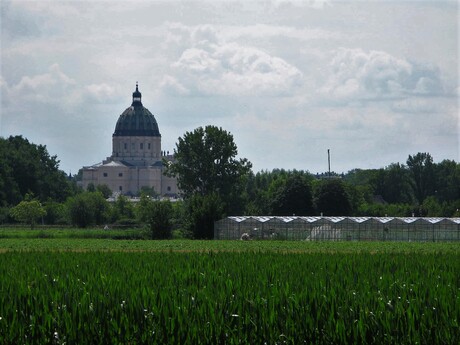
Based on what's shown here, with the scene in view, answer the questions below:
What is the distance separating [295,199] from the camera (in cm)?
13138

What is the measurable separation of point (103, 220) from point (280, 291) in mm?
121520

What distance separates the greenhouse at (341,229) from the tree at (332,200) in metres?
34.7

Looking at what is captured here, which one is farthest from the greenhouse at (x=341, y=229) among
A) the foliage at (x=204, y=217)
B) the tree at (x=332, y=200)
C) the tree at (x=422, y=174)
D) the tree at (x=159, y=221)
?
the tree at (x=422, y=174)

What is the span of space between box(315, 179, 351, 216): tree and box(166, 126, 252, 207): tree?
9051 millimetres

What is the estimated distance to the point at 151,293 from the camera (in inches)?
945

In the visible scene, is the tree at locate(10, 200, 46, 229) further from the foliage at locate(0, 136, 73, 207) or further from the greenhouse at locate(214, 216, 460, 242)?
the greenhouse at locate(214, 216, 460, 242)

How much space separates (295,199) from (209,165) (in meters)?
10.8

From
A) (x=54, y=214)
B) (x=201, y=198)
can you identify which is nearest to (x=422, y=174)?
(x=54, y=214)

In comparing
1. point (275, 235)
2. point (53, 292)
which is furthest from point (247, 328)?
point (275, 235)

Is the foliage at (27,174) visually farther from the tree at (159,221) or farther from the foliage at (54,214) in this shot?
the tree at (159,221)

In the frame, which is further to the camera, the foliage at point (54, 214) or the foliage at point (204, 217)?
the foliage at point (54, 214)

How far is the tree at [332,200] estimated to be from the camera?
431 ft

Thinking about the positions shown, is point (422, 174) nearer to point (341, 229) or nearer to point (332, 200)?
point (332, 200)

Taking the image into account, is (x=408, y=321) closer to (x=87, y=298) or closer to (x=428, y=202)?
(x=87, y=298)
